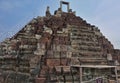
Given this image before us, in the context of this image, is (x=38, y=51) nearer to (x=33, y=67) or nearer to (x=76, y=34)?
(x=33, y=67)

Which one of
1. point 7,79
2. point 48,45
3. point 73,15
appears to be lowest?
point 7,79

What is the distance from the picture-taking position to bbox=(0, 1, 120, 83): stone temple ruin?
17.2 meters

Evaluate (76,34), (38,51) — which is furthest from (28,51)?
(76,34)

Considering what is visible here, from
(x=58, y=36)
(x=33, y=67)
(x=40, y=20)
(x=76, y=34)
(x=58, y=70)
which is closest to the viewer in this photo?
(x=58, y=70)

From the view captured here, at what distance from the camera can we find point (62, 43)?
19031 mm

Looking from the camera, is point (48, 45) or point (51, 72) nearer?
point (51, 72)

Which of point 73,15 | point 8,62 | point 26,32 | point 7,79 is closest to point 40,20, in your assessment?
point 26,32

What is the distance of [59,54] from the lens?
59.1 feet

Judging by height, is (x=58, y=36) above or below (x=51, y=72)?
above

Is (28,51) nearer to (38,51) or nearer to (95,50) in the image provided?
(38,51)

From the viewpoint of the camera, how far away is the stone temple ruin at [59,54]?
56.5ft

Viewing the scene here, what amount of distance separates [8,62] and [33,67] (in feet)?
9.76

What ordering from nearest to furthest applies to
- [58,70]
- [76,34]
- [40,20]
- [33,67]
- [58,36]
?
[58,70] → [33,67] → [58,36] → [76,34] → [40,20]

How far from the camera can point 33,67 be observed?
59.4 feet
